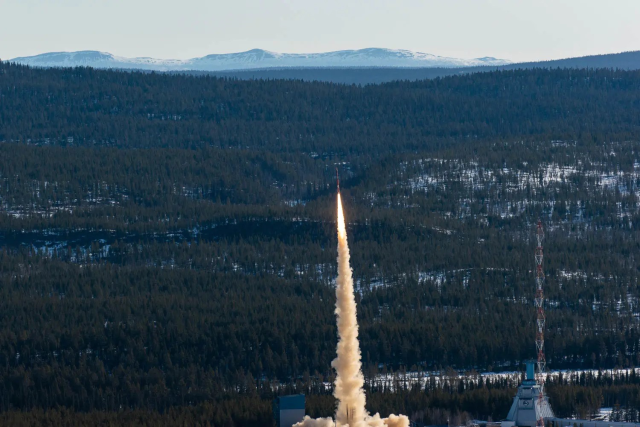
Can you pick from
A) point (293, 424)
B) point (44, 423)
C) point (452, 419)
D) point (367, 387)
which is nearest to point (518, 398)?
point (452, 419)

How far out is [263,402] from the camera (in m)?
182

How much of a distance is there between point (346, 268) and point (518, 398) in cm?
2708

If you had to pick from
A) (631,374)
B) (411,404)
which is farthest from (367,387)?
(631,374)

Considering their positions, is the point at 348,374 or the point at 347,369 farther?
the point at 347,369

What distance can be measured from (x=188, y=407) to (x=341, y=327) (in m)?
42.0

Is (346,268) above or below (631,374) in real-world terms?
above

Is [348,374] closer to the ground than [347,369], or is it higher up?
closer to the ground

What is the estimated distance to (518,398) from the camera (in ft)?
540

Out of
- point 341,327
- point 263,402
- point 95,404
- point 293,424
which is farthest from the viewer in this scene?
point 95,404

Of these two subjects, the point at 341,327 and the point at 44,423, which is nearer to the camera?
the point at 341,327

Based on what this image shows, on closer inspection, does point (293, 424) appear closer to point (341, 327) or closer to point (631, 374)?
point (341, 327)

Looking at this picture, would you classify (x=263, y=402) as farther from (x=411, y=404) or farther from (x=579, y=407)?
(x=579, y=407)

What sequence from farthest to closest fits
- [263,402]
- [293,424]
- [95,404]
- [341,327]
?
[95,404] → [263,402] → [293,424] → [341,327]

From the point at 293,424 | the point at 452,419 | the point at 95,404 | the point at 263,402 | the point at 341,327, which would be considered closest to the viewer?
the point at 341,327
